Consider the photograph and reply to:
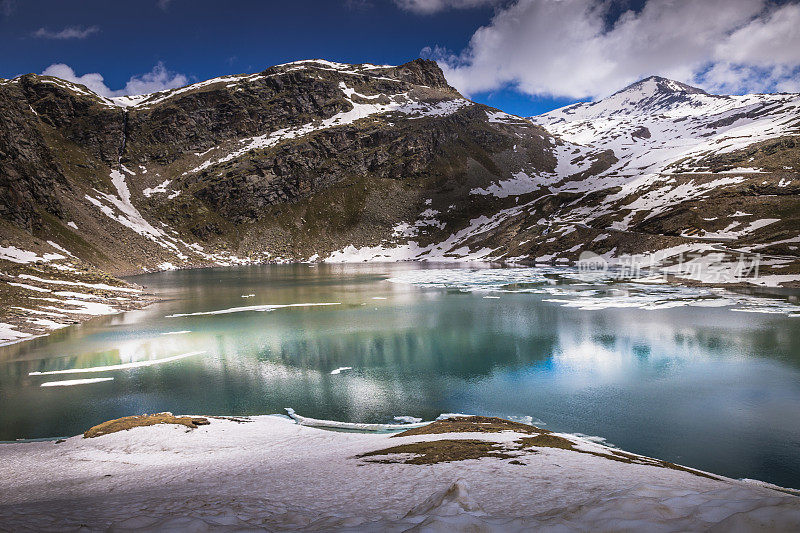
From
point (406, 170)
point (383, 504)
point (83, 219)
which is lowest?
point (383, 504)

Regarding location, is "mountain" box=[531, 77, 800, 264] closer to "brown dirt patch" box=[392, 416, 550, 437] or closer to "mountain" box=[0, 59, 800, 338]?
"mountain" box=[0, 59, 800, 338]

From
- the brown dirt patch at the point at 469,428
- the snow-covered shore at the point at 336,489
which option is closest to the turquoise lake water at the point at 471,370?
the brown dirt patch at the point at 469,428

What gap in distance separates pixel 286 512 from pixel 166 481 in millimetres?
4311

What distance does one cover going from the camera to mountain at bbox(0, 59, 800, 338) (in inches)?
2847

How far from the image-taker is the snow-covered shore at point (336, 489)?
4891 millimetres

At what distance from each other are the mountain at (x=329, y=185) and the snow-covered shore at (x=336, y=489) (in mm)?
34008

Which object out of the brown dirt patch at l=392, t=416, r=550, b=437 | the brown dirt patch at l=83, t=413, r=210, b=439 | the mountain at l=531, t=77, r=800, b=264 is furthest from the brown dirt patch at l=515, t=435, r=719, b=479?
the mountain at l=531, t=77, r=800, b=264

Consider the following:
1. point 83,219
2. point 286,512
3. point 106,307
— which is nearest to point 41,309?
point 106,307

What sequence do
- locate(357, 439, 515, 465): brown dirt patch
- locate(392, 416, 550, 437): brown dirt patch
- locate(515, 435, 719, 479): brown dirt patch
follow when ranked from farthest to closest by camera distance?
locate(392, 416, 550, 437): brown dirt patch < locate(515, 435, 719, 479): brown dirt patch < locate(357, 439, 515, 465): brown dirt patch

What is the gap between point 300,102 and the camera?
18250cm

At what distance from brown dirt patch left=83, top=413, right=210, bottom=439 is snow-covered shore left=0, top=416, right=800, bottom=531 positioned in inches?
18.5

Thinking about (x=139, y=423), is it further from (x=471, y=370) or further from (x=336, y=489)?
(x=471, y=370)

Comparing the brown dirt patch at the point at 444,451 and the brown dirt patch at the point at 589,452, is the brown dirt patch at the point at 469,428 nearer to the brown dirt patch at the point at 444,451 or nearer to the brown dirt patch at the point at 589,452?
the brown dirt patch at the point at 589,452

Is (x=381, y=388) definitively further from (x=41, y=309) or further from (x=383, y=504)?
(x=41, y=309)
